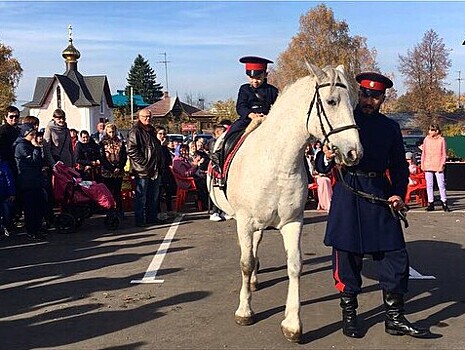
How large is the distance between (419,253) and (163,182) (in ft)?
20.1

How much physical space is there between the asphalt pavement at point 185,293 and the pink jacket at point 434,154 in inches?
111

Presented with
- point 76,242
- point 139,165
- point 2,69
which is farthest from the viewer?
point 2,69

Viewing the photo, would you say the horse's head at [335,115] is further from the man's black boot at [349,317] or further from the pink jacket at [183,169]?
the pink jacket at [183,169]

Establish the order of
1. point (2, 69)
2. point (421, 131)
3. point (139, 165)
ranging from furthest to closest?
point (421, 131) < point (2, 69) < point (139, 165)

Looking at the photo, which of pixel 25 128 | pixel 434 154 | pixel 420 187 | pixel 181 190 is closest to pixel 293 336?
pixel 25 128

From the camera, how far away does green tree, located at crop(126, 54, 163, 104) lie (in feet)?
327

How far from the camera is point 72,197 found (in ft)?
33.8

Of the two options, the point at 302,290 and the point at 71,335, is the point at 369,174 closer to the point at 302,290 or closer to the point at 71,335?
the point at 302,290

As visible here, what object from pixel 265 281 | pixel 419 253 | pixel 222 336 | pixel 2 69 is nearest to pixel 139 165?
pixel 265 281

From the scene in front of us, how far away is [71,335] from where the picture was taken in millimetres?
5176

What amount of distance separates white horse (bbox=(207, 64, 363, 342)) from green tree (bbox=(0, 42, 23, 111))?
149 ft

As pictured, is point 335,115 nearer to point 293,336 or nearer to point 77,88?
point 293,336

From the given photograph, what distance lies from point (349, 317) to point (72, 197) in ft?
21.9

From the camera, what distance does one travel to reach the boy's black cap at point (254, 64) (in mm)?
6516
